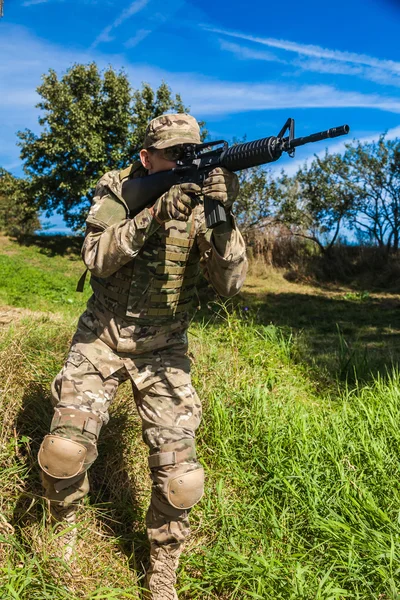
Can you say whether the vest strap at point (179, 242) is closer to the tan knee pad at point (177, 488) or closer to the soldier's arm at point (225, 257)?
the soldier's arm at point (225, 257)

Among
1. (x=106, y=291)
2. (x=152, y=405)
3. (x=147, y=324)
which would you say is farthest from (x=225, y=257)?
(x=152, y=405)

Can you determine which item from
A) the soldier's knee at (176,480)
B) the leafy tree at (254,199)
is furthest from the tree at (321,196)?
the soldier's knee at (176,480)

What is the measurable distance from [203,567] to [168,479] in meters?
0.62

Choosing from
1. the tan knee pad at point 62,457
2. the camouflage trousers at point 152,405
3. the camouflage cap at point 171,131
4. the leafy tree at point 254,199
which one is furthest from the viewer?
the leafy tree at point 254,199

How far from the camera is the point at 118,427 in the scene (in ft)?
12.2

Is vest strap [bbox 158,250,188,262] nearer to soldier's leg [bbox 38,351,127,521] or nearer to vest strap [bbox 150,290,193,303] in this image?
vest strap [bbox 150,290,193,303]

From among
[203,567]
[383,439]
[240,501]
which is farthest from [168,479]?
[383,439]

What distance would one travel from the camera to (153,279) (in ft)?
9.88

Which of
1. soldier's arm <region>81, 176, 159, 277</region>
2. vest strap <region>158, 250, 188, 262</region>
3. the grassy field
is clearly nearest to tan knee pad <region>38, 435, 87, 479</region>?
the grassy field

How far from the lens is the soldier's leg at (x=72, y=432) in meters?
2.61

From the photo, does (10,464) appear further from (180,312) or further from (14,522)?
(180,312)

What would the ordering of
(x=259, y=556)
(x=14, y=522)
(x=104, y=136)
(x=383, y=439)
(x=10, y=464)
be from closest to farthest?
(x=259, y=556) < (x=14, y=522) < (x=10, y=464) < (x=383, y=439) < (x=104, y=136)

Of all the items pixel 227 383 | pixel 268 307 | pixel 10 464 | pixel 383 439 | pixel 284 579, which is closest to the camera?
pixel 284 579

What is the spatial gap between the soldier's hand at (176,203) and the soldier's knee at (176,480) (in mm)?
1134
